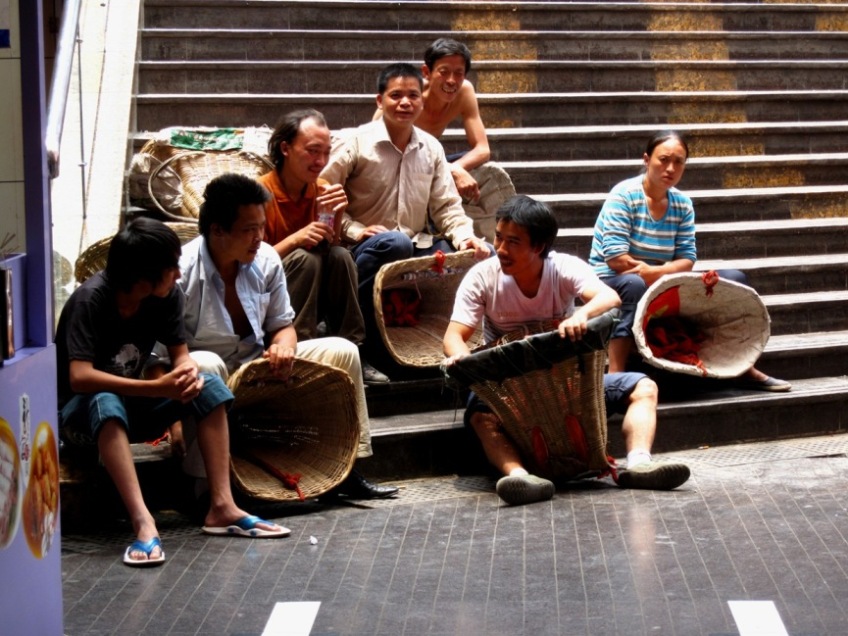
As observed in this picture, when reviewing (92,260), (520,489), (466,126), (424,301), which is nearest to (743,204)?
(466,126)

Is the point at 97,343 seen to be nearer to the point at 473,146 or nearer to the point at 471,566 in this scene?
the point at 471,566

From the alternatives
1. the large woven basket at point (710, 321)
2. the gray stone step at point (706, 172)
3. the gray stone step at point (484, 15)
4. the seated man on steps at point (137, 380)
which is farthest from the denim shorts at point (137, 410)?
the gray stone step at point (484, 15)

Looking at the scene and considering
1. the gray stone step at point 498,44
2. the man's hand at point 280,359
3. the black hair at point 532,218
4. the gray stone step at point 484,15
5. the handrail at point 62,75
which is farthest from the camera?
the gray stone step at point 484,15

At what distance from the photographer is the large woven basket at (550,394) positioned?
222 inches

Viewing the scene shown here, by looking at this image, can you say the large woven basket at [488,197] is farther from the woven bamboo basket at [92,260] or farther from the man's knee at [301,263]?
the woven bamboo basket at [92,260]

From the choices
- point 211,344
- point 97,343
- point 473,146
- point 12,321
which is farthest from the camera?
point 473,146

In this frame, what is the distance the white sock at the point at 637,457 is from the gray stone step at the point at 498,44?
12.9 ft

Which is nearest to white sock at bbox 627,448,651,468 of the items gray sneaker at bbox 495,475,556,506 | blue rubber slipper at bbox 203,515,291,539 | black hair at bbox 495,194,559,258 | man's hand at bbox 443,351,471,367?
gray sneaker at bbox 495,475,556,506

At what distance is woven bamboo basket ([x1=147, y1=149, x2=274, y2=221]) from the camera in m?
6.93

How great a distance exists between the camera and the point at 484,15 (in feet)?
31.3

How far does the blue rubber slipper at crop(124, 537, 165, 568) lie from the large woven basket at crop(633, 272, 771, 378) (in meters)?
2.47

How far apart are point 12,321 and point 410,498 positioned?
2576 mm

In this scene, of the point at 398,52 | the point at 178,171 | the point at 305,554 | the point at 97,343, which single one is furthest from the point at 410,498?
the point at 398,52

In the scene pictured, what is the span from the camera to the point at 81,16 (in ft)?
27.9
